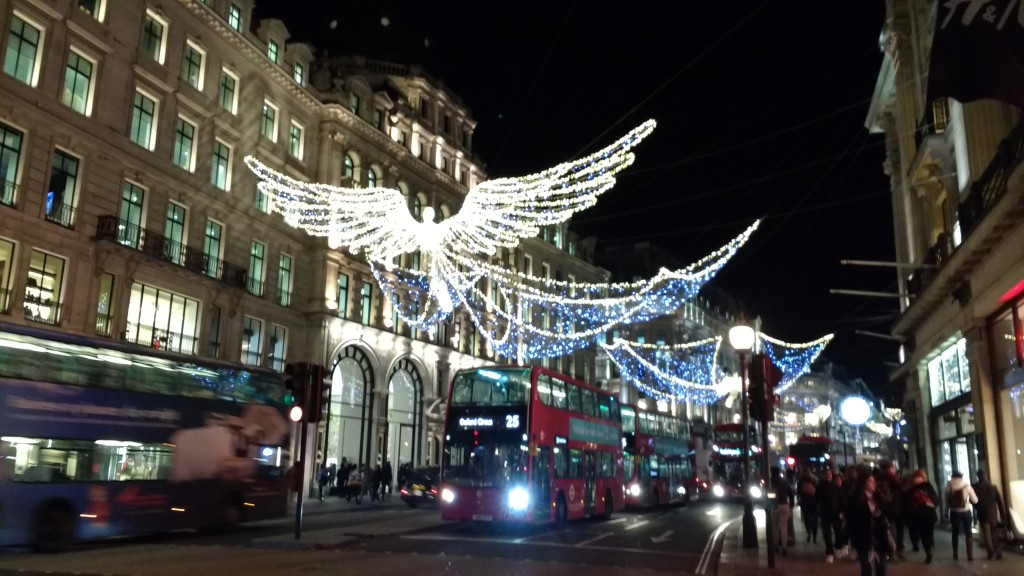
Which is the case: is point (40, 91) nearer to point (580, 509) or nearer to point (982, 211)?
point (580, 509)

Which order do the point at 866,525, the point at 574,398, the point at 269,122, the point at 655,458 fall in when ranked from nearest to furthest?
the point at 866,525
the point at 574,398
the point at 655,458
the point at 269,122

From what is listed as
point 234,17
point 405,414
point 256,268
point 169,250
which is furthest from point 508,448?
point 405,414

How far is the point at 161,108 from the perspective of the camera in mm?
26812

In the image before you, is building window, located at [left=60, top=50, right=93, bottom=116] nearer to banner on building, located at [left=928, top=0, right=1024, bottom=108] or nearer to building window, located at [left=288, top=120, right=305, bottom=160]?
building window, located at [left=288, top=120, right=305, bottom=160]

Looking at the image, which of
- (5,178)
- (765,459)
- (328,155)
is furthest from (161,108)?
(765,459)

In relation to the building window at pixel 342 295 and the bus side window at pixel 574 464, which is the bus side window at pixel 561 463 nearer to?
the bus side window at pixel 574 464

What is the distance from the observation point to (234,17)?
30609mm

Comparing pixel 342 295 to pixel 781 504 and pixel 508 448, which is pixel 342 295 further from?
pixel 781 504

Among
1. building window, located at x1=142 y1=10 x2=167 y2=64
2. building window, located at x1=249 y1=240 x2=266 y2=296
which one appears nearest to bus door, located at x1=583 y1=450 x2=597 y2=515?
building window, located at x1=249 y1=240 x2=266 y2=296

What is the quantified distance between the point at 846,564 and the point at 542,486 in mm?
7587

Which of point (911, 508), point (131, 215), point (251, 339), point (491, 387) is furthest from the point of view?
point (251, 339)

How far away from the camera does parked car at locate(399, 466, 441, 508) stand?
28.9 meters

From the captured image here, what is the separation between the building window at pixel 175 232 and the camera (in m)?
26.8

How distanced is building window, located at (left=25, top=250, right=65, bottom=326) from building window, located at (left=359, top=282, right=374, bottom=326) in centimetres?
1602
